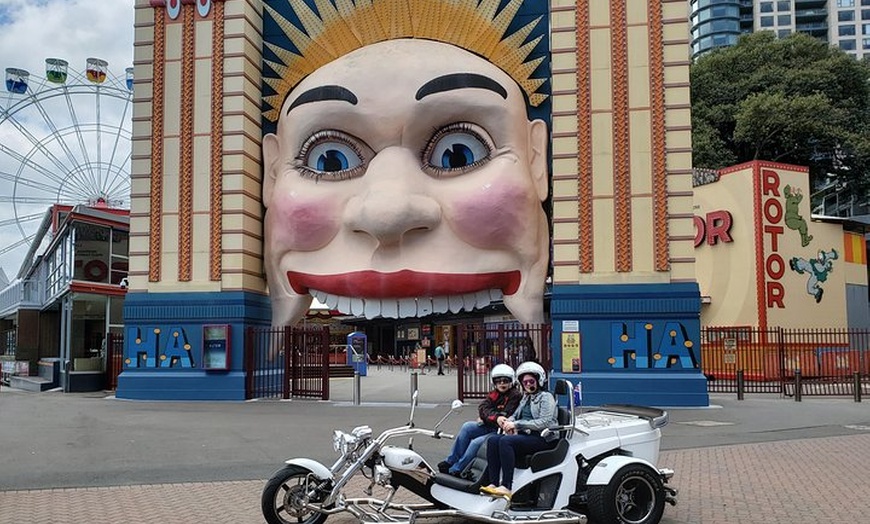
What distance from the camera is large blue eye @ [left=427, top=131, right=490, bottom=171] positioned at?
716 inches

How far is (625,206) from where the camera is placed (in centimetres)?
1766

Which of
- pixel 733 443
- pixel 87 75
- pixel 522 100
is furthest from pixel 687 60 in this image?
pixel 87 75

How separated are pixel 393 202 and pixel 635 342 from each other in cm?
586

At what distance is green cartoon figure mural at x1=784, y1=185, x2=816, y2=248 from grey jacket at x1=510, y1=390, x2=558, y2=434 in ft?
78.4

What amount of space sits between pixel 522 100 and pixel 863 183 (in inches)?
1209

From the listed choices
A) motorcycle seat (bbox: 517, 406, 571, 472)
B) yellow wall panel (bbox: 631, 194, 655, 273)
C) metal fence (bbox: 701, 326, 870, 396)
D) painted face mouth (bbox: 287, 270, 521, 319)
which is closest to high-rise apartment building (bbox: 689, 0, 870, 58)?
metal fence (bbox: 701, 326, 870, 396)

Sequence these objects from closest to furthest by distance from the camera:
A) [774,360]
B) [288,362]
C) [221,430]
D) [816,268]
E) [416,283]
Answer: [221,430], [416,283], [288,362], [774,360], [816,268]

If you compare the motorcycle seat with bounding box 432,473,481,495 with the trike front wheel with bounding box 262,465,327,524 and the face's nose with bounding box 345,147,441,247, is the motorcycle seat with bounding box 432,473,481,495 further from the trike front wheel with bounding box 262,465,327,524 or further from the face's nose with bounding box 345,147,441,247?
the face's nose with bounding box 345,147,441,247

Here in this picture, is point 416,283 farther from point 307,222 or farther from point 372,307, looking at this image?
point 307,222

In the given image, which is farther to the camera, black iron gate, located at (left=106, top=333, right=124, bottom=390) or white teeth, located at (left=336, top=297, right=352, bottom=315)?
black iron gate, located at (left=106, top=333, right=124, bottom=390)

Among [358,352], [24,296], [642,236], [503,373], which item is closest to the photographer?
[503,373]

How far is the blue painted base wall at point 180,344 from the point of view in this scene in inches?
751

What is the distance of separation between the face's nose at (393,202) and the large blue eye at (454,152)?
17.8 inches

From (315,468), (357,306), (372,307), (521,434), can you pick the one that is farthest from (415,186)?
(315,468)
